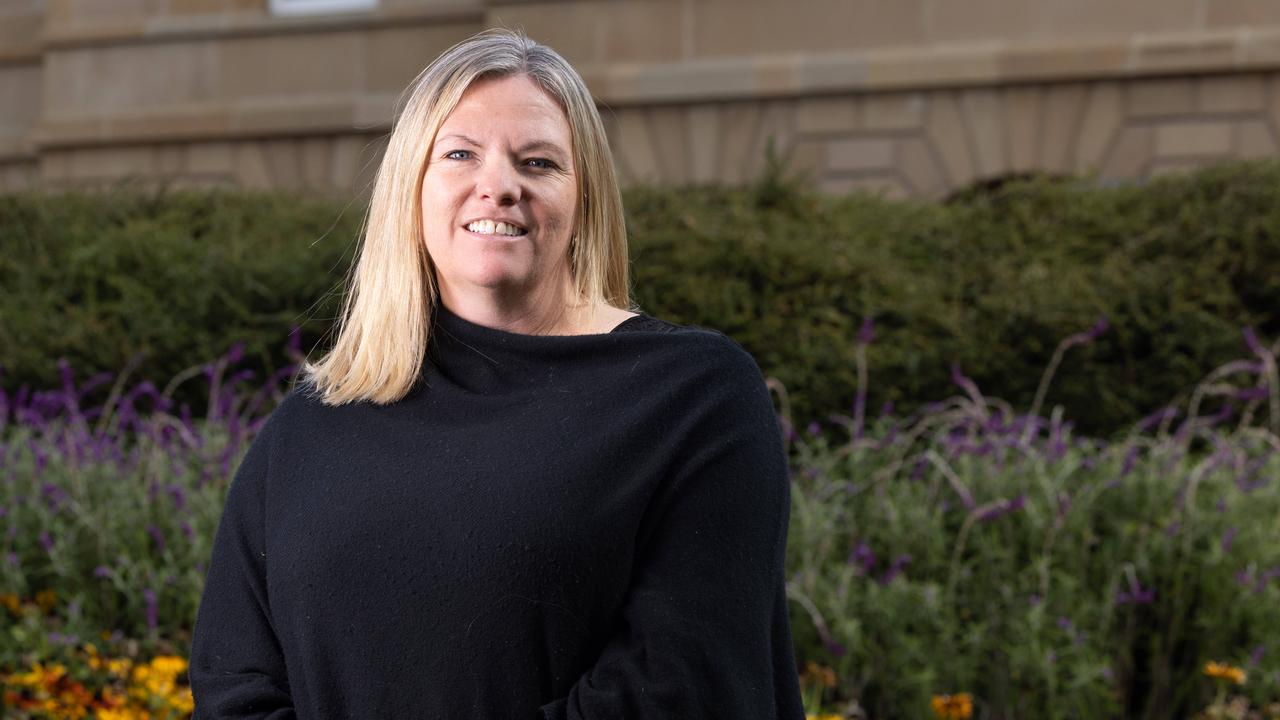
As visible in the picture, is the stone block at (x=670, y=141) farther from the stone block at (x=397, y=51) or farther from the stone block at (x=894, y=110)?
the stone block at (x=397, y=51)

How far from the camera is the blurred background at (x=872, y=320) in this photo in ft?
14.4

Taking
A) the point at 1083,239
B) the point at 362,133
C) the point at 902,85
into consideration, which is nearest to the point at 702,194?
the point at 1083,239

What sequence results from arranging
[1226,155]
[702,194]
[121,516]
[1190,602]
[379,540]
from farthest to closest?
[1226,155], [702,194], [121,516], [1190,602], [379,540]

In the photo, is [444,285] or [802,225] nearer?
[444,285]

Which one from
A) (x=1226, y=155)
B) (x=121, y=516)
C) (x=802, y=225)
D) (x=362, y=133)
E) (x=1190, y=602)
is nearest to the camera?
(x=1190, y=602)

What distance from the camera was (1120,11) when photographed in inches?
433

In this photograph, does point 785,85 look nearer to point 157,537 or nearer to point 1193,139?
point 1193,139

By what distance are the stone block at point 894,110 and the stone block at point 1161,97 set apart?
1.59m

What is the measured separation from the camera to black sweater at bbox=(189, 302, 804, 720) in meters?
1.81

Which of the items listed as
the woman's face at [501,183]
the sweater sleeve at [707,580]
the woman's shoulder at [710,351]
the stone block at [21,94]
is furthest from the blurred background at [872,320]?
the stone block at [21,94]

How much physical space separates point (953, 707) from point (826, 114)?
8.09 meters

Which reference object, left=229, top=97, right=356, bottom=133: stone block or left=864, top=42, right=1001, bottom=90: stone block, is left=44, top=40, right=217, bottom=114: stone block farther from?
left=864, top=42, right=1001, bottom=90: stone block

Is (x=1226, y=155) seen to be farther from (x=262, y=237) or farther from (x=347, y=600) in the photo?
(x=347, y=600)

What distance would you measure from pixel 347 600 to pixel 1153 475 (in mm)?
3640
